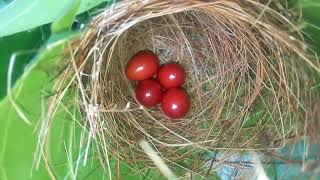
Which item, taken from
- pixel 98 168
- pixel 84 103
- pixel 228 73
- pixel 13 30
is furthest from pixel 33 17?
pixel 228 73

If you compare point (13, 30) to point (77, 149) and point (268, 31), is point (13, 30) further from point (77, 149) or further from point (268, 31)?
point (268, 31)

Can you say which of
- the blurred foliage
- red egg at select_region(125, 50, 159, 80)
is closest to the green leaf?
the blurred foliage

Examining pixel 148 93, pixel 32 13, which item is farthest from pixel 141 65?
pixel 32 13

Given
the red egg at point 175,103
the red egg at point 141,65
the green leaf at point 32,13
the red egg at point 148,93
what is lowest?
the red egg at point 175,103

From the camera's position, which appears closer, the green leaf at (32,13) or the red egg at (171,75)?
the green leaf at (32,13)

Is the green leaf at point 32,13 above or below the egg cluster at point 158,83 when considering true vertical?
above

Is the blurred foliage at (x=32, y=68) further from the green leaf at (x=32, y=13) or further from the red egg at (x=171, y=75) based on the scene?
the red egg at (x=171, y=75)

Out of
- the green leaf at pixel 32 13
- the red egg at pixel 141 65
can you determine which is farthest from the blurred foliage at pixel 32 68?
the red egg at pixel 141 65

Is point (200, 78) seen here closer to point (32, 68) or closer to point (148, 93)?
point (148, 93)
